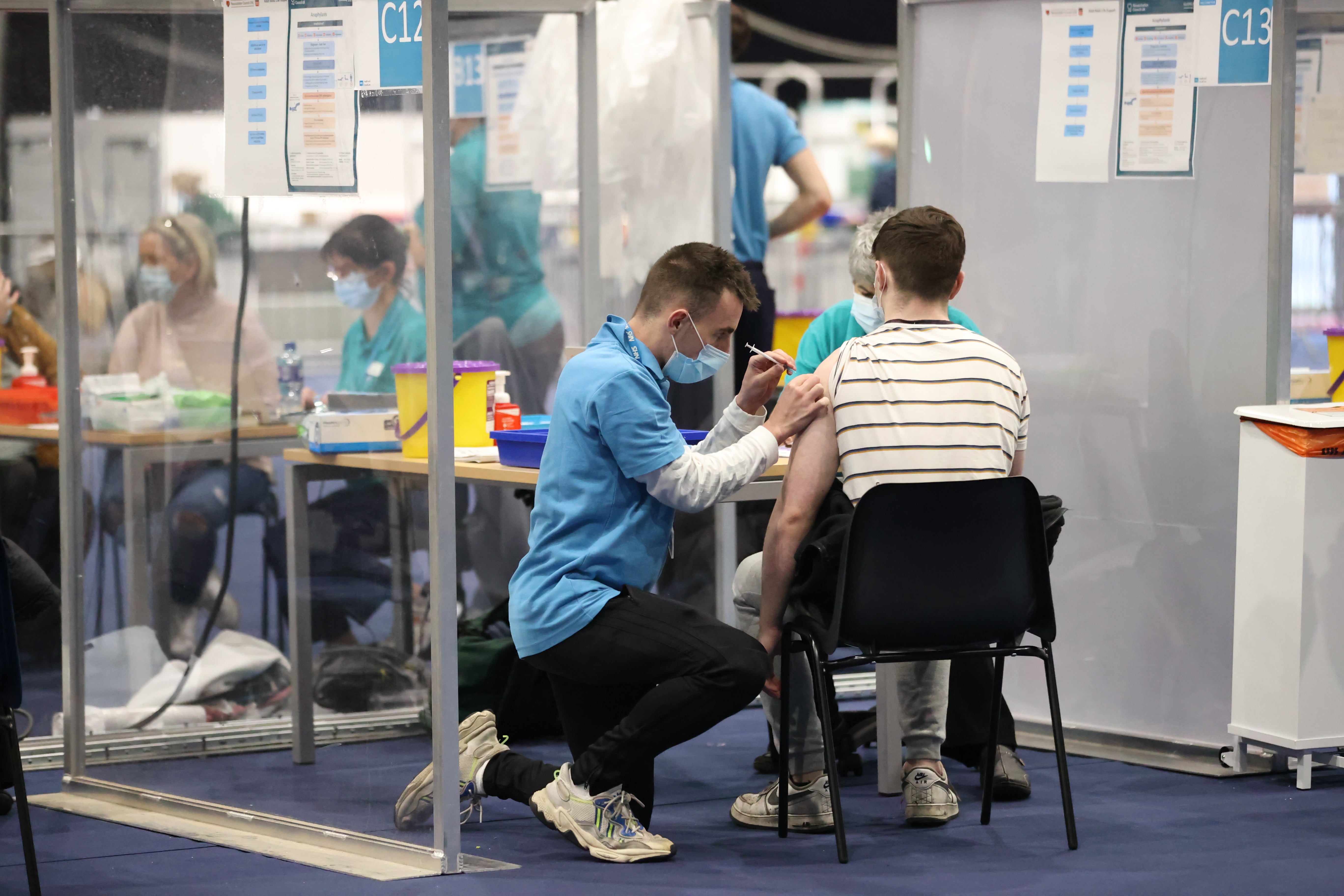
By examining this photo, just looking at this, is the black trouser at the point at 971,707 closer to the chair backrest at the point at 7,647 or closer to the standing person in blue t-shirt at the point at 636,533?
the standing person in blue t-shirt at the point at 636,533

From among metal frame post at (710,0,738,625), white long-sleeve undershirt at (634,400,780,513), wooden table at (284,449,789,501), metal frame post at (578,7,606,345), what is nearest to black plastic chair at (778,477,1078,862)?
white long-sleeve undershirt at (634,400,780,513)

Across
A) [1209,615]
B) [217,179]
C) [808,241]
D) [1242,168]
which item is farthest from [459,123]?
[808,241]

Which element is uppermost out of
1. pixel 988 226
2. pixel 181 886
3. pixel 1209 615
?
pixel 988 226

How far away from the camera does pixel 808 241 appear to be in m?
11.0

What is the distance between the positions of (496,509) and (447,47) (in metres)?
2.26

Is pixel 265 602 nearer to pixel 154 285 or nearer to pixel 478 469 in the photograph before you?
pixel 478 469

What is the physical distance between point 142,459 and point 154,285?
0.41m

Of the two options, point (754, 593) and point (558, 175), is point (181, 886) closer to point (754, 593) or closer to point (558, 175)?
point (754, 593)

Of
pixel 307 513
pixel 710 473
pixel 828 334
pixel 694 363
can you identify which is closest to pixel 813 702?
pixel 710 473

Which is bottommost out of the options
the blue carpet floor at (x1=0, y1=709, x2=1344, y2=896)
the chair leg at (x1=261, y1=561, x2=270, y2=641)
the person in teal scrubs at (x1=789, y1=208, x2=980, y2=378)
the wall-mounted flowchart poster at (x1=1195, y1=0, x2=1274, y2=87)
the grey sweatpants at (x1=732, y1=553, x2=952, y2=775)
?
the blue carpet floor at (x1=0, y1=709, x2=1344, y2=896)

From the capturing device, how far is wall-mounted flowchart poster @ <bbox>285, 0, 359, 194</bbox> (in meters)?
2.92

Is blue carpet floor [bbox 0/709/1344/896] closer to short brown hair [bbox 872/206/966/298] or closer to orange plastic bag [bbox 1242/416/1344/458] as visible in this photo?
orange plastic bag [bbox 1242/416/1344/458]

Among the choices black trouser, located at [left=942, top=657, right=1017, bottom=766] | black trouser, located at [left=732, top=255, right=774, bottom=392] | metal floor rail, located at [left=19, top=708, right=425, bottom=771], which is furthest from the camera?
black trouser, located at [left=732, top=255, right=774, bottom=392]

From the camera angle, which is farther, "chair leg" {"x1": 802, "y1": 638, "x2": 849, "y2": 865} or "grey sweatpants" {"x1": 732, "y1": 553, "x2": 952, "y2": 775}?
"grey sweatpants" {"x1": 732, "y1": 553, "x2": 952, "y2": 775}
